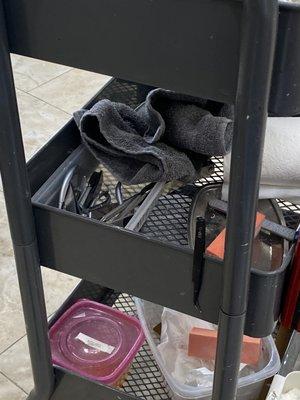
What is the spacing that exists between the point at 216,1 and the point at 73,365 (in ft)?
2.25

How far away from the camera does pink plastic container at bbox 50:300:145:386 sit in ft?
3.51

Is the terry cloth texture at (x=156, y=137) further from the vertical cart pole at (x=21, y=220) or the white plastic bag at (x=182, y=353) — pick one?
the white plastic bag at (x=182, y=353)

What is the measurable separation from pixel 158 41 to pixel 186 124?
0.89ft

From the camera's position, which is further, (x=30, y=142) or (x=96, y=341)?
(x=30, y=142)

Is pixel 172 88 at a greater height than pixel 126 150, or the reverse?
pixel 172 88

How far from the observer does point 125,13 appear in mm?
607

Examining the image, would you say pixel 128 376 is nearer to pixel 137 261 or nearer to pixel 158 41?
pixel 137 261

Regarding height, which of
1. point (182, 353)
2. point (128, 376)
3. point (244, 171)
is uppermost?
point (244, 171)

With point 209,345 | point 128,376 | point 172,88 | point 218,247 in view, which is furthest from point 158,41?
point 128,376

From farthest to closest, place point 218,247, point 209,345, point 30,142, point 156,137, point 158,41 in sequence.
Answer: point 30,142
point 209,345
point 156,137
point 218,247
point 158,41

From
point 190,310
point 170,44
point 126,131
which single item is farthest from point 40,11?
point 190,310

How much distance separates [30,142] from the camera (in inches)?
70.2

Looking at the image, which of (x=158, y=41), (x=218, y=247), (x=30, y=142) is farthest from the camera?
(x=30, y=142)

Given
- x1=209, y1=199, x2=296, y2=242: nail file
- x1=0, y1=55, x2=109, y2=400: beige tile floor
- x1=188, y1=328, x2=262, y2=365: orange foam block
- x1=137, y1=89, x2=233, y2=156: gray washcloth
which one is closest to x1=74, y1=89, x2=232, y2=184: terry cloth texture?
x1=137, y1=89, x2=233, y2=156: gray washcloth
